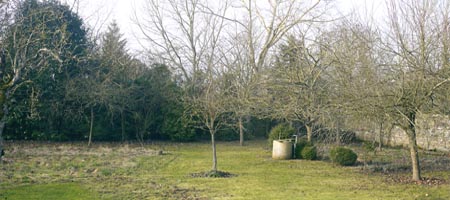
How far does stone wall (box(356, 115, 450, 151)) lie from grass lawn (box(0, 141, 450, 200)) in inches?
44.1

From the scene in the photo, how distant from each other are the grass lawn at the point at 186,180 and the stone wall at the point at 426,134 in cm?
112

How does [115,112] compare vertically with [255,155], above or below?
above

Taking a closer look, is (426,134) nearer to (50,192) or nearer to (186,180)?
(186,180)

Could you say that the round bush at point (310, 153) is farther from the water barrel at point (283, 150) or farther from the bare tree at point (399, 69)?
the bare tree at point (399, 69)

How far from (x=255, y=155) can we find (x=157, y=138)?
9.44 metres

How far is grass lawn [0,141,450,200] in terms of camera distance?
9102 millimetres

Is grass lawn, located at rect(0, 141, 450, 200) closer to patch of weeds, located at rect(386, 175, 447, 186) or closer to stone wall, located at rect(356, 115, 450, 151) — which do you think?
patch of weeds, located at rect(386, 175, 447, 186)

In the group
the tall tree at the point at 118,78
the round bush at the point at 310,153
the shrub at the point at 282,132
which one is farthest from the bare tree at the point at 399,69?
the tall tree at the point at 118,78

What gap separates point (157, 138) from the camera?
25.7 m

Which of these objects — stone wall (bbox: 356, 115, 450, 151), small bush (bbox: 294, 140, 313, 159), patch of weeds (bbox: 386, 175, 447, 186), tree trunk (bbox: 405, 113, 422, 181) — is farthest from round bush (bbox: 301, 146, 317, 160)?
tree trunk (bbox: 405, 113, 422, 181)

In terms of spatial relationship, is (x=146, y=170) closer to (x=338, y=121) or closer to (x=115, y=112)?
(x=338, y=121)

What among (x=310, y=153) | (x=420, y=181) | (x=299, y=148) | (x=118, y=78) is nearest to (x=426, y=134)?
(x=420, y=181)

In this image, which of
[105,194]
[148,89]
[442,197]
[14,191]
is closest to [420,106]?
[442,197]

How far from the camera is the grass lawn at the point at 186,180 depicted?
9.10 m
